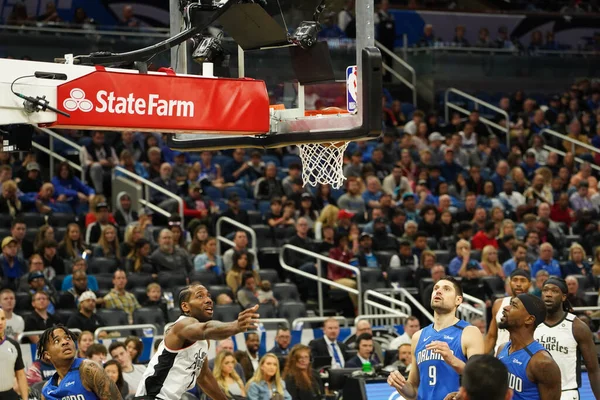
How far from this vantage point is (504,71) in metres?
24.4

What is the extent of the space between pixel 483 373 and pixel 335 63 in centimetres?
398

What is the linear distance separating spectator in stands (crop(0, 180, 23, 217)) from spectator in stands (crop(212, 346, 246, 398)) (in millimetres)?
4854

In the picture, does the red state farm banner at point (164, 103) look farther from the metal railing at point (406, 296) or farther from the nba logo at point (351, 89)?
the metal railing at point (406, 296)

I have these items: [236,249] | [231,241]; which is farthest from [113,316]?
[231,241]

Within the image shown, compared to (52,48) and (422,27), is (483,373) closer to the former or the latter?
(52,48)

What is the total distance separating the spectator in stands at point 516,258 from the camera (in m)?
16.7

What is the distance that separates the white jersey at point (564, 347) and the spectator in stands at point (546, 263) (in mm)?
7443

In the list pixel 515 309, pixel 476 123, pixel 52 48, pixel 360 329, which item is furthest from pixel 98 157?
pixel 515 309

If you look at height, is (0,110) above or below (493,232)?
above

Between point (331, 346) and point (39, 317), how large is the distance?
3.53 metres

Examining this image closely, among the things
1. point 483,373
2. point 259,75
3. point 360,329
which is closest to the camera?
point 483,373

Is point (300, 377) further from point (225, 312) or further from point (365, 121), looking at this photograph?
point (365, 121)

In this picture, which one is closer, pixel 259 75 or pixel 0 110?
pixel 0 110

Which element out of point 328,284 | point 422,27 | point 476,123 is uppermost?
point 422,27
